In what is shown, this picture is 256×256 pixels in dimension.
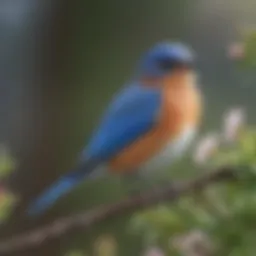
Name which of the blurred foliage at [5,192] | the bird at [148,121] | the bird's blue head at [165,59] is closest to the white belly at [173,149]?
the bird at [148,121]

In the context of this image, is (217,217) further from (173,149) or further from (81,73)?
(81,73)

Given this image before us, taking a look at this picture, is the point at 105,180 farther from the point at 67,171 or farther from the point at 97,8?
the point at 97,8

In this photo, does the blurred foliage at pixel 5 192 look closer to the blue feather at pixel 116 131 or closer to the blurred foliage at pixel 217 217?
the blue feather at pixel 116 131

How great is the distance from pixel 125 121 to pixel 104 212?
171mm

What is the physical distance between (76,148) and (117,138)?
8 centimetres

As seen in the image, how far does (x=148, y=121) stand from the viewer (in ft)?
4.27

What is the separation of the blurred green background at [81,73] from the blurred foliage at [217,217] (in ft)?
0.15

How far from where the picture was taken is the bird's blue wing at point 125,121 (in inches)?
51.3

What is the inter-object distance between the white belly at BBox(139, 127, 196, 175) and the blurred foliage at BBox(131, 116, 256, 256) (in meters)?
0.05

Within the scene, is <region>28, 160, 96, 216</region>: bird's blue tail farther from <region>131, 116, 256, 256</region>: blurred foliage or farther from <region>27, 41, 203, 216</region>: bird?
<region>131, 116, 256, 256</region>: blurred foliage

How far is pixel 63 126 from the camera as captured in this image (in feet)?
4.48

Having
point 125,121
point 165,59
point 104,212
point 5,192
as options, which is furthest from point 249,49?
point 5,192

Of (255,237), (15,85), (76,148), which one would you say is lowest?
(255,237)

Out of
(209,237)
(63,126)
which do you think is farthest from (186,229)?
(63,126)
